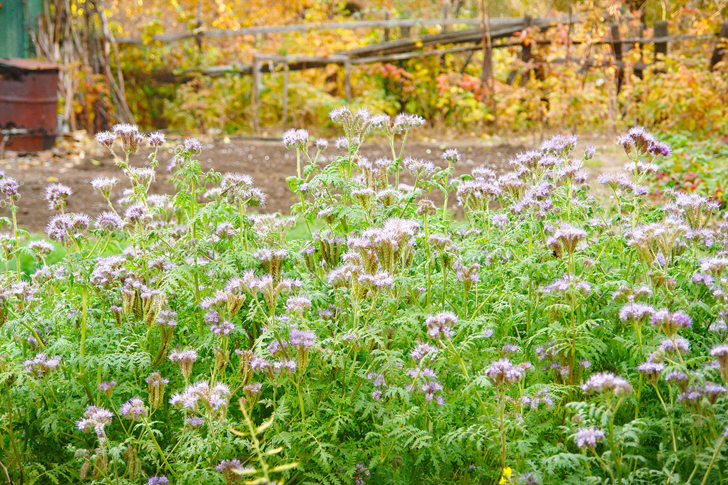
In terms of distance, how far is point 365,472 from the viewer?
7.98 feet

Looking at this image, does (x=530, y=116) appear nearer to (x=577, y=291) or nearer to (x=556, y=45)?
(x=556, y=45)

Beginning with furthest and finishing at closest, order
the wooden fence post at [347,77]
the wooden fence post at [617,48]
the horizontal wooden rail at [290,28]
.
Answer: the horizontal wooden rail at [290,28]
the wooden fence post at [347,77]
the wooden fence post at [617,48]

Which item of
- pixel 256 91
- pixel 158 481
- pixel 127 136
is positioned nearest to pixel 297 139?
pixel 127 136

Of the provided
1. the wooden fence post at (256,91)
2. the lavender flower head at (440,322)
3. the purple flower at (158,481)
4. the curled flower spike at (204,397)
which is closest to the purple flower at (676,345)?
the lavender flower head at (440,322)

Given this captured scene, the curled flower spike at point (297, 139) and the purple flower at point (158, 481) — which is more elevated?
the curled flower spike at point (297, 139)

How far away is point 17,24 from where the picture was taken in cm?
1230

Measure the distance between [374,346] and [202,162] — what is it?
6.88 m

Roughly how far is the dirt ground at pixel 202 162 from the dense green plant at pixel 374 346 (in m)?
3.60

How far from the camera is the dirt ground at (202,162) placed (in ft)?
23.5

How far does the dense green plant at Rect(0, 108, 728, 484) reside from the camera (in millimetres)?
2223

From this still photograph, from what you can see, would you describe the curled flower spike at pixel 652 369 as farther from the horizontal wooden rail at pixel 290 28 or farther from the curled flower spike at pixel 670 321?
the horizontal wooden rail at pixel 290 28

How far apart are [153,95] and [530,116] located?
8118 mm

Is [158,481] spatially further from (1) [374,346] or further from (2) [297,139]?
(2) [297,139]

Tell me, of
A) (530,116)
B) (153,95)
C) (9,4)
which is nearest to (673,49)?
(530,116)
